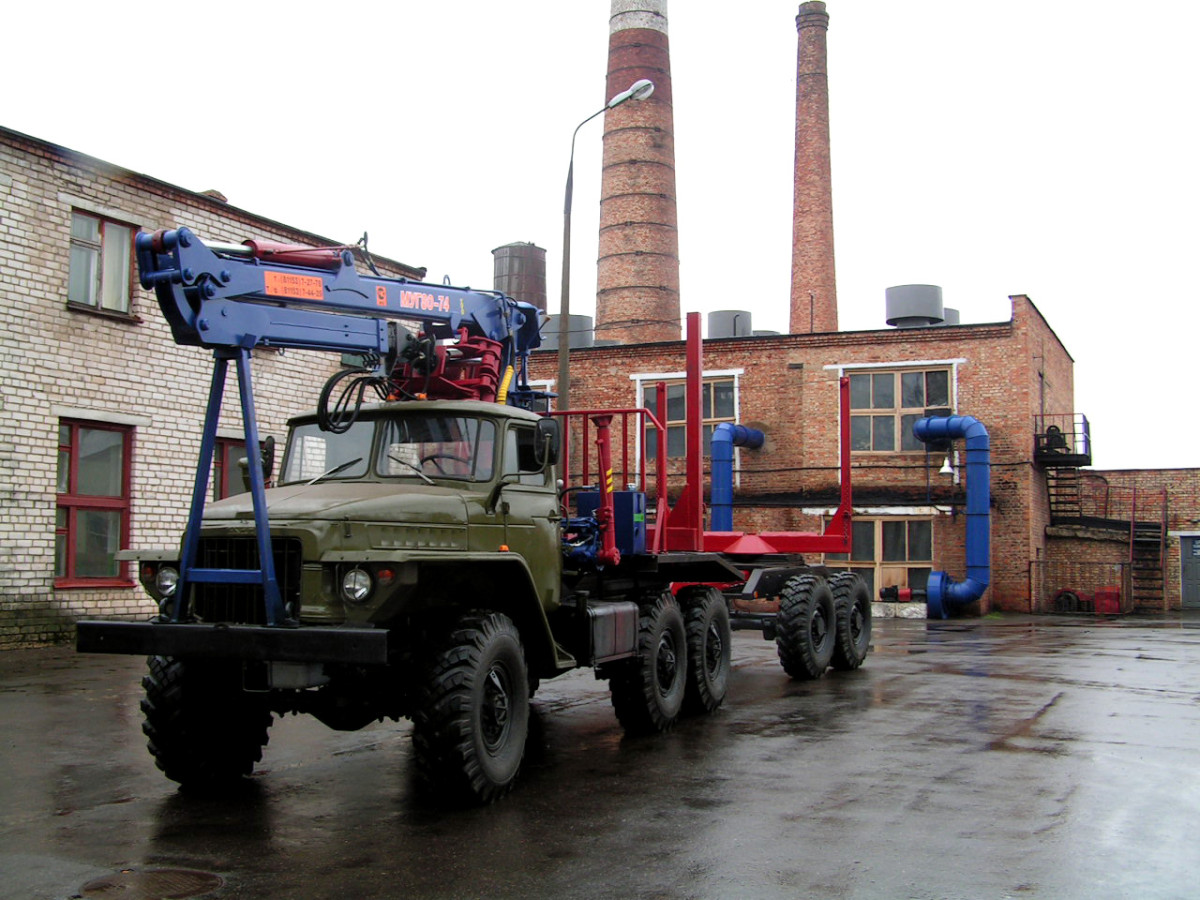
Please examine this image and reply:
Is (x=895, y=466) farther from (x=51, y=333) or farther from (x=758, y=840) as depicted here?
(x=758, y=840)

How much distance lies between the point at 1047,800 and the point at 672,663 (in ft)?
12.1

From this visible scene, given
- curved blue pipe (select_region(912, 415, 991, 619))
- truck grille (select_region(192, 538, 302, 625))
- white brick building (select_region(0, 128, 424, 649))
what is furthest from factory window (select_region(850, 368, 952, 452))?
truck grille (select_region(192, 538, 302, 625))

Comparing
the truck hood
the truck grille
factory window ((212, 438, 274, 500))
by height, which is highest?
factory window ((212, 438, 274, 500))

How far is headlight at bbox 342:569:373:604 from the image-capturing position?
671cm

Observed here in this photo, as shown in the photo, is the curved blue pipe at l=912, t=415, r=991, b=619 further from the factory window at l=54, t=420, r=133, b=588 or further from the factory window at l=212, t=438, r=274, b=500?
the factory window at l=54, t=420, r=133, b=588

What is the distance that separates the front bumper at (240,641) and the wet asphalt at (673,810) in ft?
2.97

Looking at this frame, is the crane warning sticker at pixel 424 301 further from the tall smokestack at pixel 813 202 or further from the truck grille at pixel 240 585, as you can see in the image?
the tall smokestack at pixel 813 202

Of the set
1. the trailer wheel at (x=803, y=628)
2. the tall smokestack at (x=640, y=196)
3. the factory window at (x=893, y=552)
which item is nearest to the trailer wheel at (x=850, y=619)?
the trailer wheel at (x=803, y=628)

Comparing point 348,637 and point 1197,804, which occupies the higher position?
point 348,637

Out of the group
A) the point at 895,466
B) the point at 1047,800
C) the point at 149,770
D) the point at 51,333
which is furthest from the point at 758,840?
the point at 895,466

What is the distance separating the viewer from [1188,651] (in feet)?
58.4

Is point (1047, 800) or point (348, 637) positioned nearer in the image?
point (348, 637)

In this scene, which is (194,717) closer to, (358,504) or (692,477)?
(358,504)

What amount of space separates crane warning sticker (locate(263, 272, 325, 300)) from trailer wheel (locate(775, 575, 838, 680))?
22.7 feet
